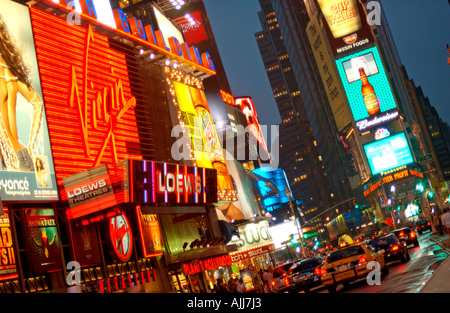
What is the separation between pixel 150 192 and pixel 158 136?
11.2m

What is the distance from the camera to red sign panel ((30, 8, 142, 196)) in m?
26.8

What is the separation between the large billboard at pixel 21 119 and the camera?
2280 centimetres

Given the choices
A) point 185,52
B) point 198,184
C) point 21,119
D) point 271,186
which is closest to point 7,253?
point 21,119

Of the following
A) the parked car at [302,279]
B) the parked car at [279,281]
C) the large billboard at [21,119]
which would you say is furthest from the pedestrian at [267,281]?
the large billboard at [21,119]

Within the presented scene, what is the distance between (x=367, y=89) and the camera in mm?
111938

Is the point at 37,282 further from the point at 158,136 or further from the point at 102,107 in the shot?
the point at 158,136

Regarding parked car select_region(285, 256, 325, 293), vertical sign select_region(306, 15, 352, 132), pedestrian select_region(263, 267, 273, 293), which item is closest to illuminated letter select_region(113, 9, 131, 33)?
pedestrian select_region(263, 267, 273, 293)

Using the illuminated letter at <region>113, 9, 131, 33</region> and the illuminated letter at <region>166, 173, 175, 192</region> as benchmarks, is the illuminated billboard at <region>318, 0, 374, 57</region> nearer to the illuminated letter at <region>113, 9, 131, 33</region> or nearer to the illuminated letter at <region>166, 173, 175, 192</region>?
the illuminated letter at <region>113, 9, 131, 33</region>

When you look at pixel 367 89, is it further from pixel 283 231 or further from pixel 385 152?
pixel 283 231

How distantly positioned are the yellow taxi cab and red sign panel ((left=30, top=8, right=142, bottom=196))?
13.3 meters

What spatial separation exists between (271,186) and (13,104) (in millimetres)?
68329
